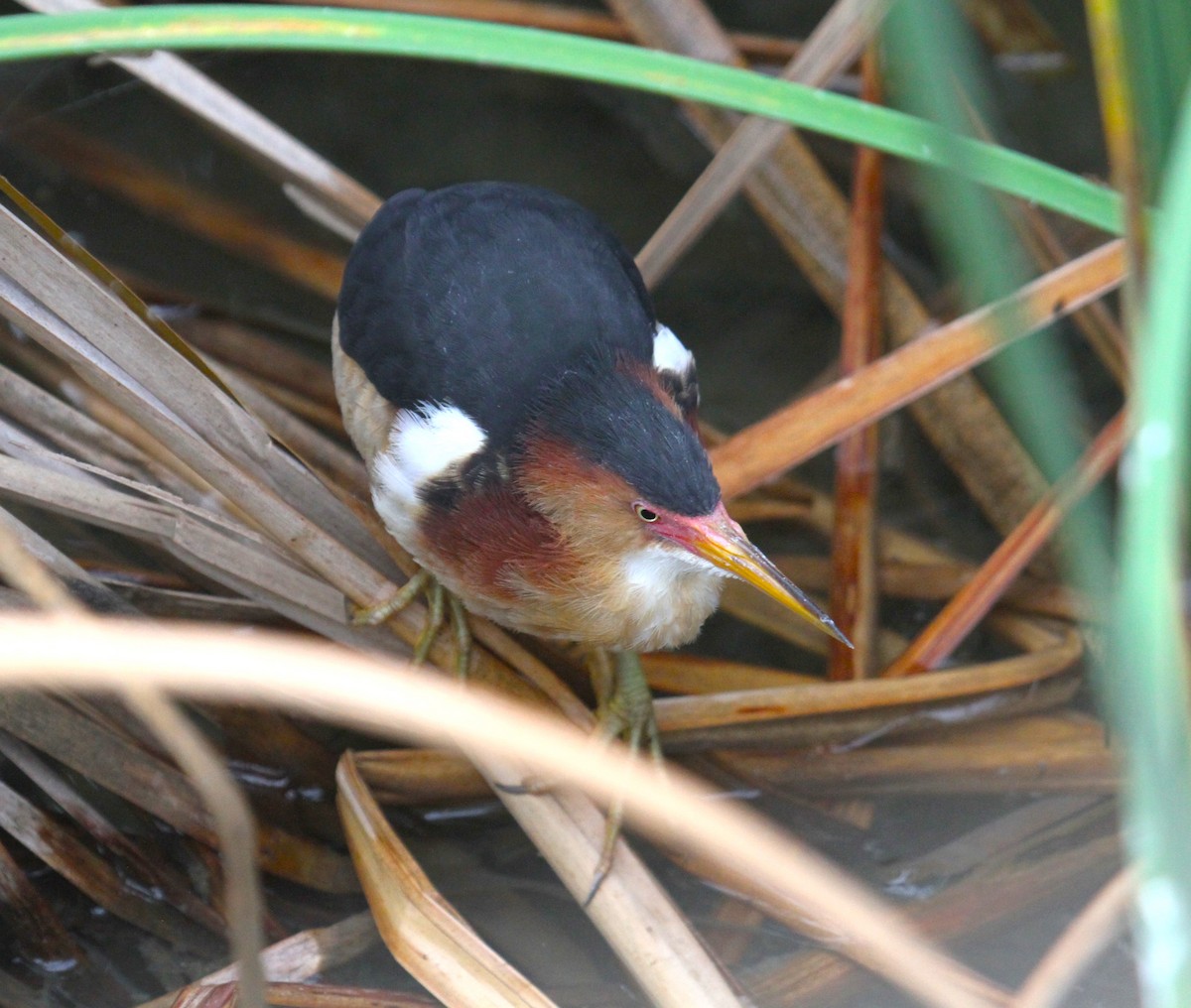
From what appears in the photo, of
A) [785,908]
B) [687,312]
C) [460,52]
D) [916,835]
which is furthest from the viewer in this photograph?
[687,312]

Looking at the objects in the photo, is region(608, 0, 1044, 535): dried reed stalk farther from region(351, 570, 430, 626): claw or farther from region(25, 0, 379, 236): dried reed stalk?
region(351, 570, 430, 626): claw

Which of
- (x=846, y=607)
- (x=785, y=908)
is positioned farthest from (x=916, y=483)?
(x=785, y=908)

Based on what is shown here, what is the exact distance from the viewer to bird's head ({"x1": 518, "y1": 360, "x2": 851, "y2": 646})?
1.70m

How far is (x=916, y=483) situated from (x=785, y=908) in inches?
48.3

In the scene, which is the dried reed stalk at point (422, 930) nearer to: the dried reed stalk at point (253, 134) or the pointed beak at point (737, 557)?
the pointed beak at point (737, 557)

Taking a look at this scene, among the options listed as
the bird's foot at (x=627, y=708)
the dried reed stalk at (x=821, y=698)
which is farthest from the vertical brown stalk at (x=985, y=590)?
the bird's foot at (x=627, y=708)

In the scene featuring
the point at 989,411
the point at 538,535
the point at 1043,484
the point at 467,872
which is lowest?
the point at 467,872

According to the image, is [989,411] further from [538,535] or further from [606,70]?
[606,70]

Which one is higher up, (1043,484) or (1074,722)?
(1043,484)

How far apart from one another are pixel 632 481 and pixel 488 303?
44cm

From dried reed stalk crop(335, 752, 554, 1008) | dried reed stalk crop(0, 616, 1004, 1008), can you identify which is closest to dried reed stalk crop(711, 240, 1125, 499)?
Result: dried reed stalk crop(335, 752, 554, 1008)

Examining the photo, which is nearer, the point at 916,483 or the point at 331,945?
the point at 331,945

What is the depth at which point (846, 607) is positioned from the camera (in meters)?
2.51

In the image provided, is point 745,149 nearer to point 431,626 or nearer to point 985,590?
point 985,590
